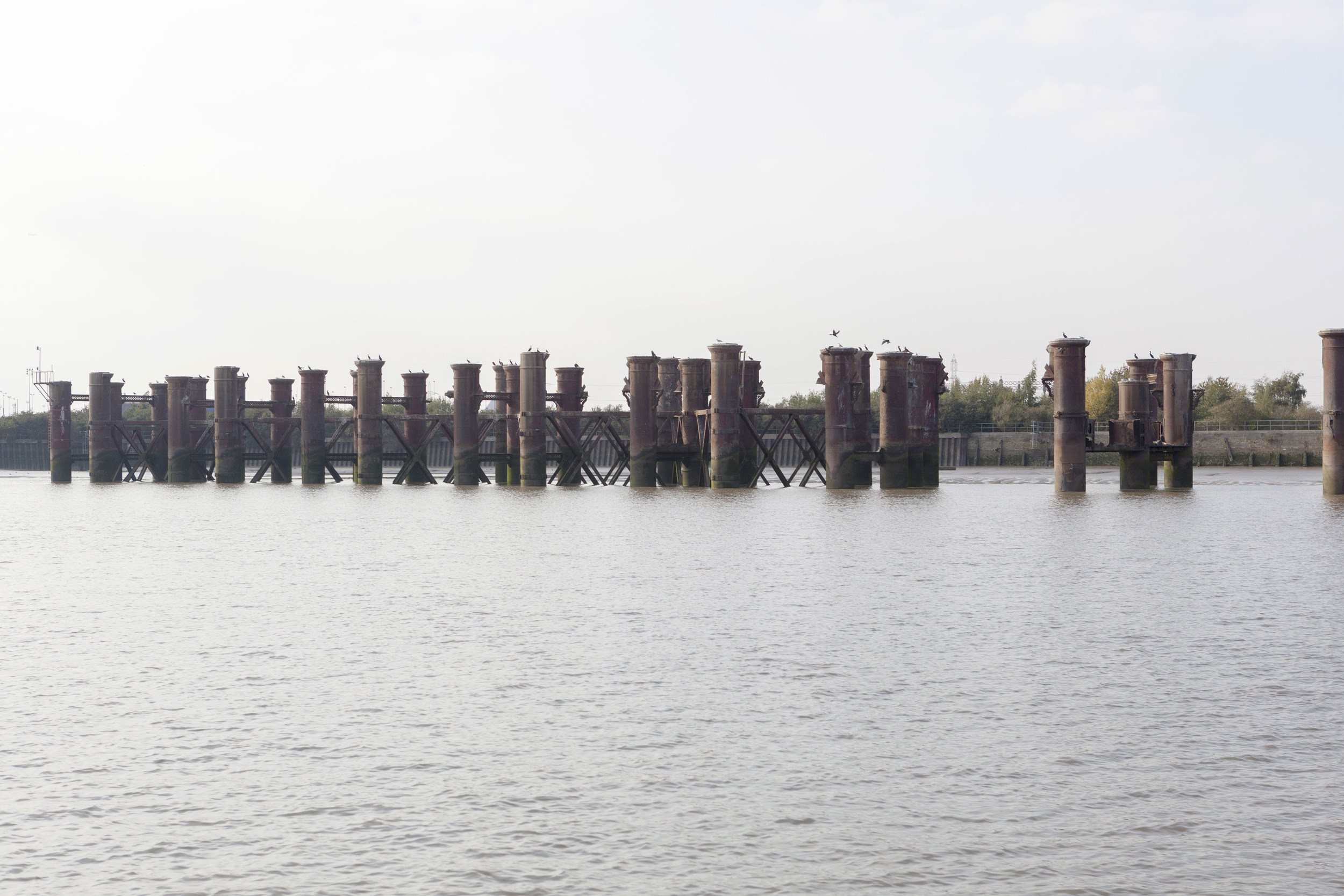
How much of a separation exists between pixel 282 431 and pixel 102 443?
11535 mm

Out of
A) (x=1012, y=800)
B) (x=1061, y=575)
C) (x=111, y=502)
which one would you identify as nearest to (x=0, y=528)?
(x=111, y=502)

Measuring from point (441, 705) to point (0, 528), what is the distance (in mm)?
33632

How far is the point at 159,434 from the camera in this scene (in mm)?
81500

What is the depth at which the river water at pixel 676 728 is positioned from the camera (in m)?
8.06

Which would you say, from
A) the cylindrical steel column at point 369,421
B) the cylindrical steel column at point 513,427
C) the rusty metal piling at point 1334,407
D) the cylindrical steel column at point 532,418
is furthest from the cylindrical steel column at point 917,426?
the cylindrical steel column at point 369,421

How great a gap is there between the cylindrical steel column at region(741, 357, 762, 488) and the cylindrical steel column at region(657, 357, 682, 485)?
9.45 feet

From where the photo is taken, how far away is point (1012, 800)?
9.24m

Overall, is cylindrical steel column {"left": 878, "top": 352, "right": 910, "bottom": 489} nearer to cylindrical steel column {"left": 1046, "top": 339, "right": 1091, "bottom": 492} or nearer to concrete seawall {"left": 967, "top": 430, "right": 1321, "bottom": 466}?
cylindrical steel column {"left": 1046, "top": 339, "right": 1091, "bottom": 492}

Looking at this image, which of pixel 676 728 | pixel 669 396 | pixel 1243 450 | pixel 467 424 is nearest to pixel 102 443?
pixel 467 424

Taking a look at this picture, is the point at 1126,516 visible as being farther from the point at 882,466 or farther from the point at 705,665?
the point at 705,665

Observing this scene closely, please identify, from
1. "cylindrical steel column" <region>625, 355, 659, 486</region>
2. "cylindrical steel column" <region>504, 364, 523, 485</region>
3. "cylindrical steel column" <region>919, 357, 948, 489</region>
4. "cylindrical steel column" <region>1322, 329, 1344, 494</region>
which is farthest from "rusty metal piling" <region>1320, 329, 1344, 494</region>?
"cylindrical steel column" <region>504, 364, 523, 485</region>

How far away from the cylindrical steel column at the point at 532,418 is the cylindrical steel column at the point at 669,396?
507cm

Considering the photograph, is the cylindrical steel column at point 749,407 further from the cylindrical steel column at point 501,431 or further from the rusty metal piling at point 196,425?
the rusty metal piling at point 196,425

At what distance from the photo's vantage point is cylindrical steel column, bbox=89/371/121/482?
77688mm
